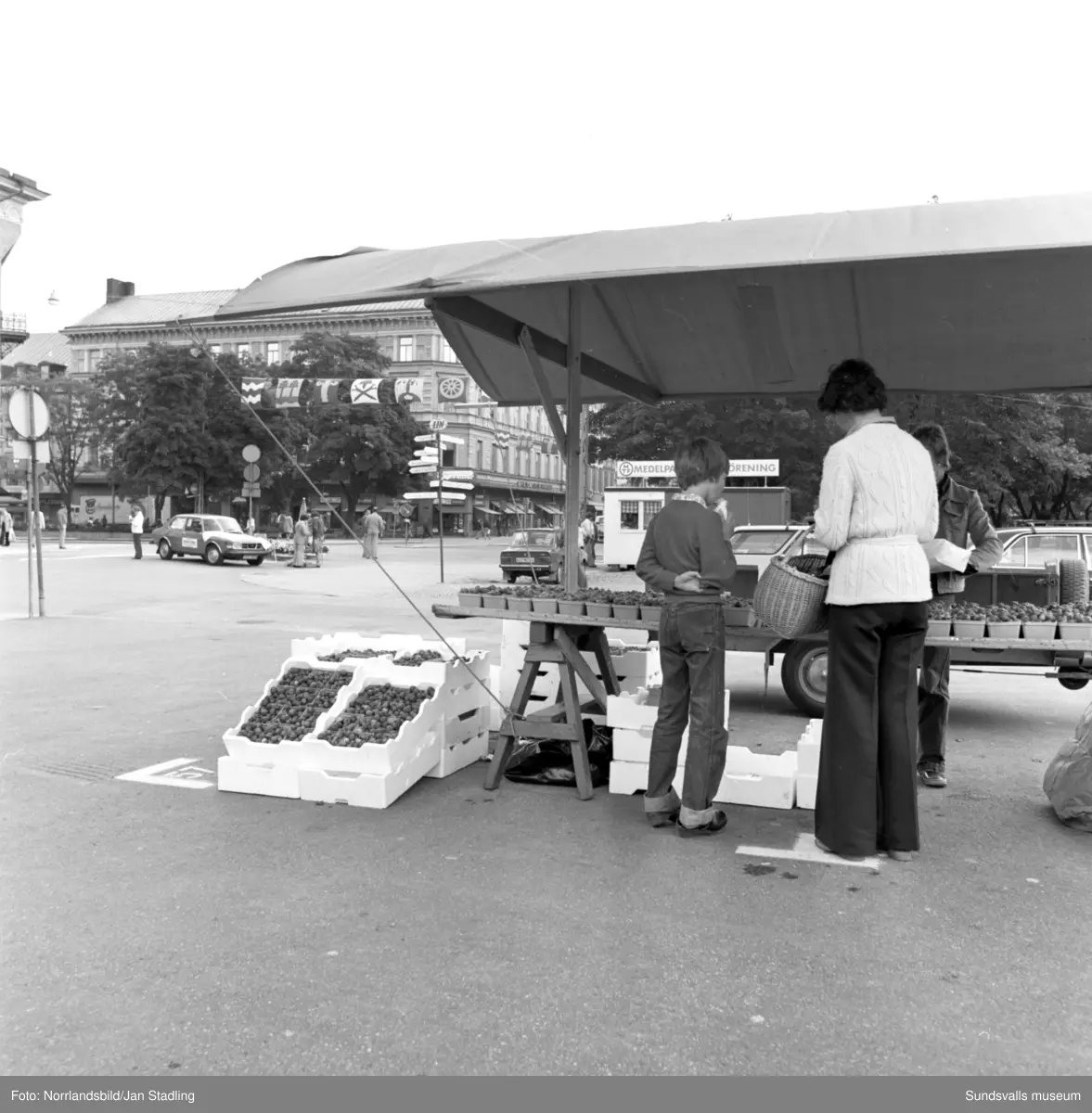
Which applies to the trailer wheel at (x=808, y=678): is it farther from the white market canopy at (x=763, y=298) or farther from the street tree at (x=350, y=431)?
the street tree at (x=350, y=431)

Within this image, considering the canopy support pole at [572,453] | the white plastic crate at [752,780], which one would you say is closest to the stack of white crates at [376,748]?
the canopy support pole at [572,453]

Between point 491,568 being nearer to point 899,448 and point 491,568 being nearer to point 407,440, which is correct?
point 899,448

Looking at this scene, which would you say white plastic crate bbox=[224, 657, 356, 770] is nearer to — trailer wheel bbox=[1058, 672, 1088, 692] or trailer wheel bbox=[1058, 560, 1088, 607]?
trailer wheel bbox=[1058, 560, 1088, 607]

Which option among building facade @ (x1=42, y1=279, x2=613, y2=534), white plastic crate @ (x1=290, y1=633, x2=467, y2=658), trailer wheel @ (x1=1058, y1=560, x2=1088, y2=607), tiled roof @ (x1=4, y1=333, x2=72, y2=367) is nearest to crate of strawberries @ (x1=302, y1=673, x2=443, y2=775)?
→ white plastic crate @ (x1=290, y1=633, x2=467, y2=658)

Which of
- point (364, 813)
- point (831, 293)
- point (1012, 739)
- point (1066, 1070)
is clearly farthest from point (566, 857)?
point (1012, 739)

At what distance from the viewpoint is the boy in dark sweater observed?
4895mm

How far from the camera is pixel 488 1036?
3.00m

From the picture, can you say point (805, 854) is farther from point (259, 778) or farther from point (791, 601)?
point (259, 778)

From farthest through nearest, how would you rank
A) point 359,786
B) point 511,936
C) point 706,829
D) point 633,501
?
point 633,501 < point 359,786 < point 706,829 < point 511,936

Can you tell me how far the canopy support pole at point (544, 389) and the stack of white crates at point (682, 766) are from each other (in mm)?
1796

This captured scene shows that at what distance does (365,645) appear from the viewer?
274 inches

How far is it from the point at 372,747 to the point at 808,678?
456 cm

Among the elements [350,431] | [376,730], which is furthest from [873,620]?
[350,431]

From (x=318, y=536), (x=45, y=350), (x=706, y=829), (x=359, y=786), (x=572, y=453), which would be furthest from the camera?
(x=45, y=350)
